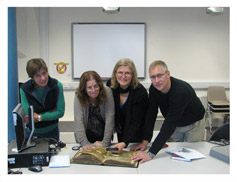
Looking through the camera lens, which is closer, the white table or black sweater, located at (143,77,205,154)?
the white table

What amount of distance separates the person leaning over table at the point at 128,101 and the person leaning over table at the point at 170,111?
0.09 meters

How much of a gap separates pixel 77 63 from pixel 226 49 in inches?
132

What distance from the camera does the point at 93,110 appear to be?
1979 mm

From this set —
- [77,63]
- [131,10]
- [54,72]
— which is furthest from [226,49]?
[54,72]

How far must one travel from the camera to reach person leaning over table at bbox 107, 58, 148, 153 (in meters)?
1.95

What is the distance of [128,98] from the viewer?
2.01 meters

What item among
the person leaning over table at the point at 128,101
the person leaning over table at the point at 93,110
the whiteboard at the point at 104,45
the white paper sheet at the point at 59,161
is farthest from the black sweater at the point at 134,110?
the whiteboard at the point at 104,45

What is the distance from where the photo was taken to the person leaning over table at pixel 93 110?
1890 millimetres

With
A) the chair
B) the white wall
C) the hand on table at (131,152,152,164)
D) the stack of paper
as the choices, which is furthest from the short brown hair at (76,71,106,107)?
the chair

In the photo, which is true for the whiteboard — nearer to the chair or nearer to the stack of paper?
the chair

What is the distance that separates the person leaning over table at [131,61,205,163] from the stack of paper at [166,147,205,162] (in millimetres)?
126
